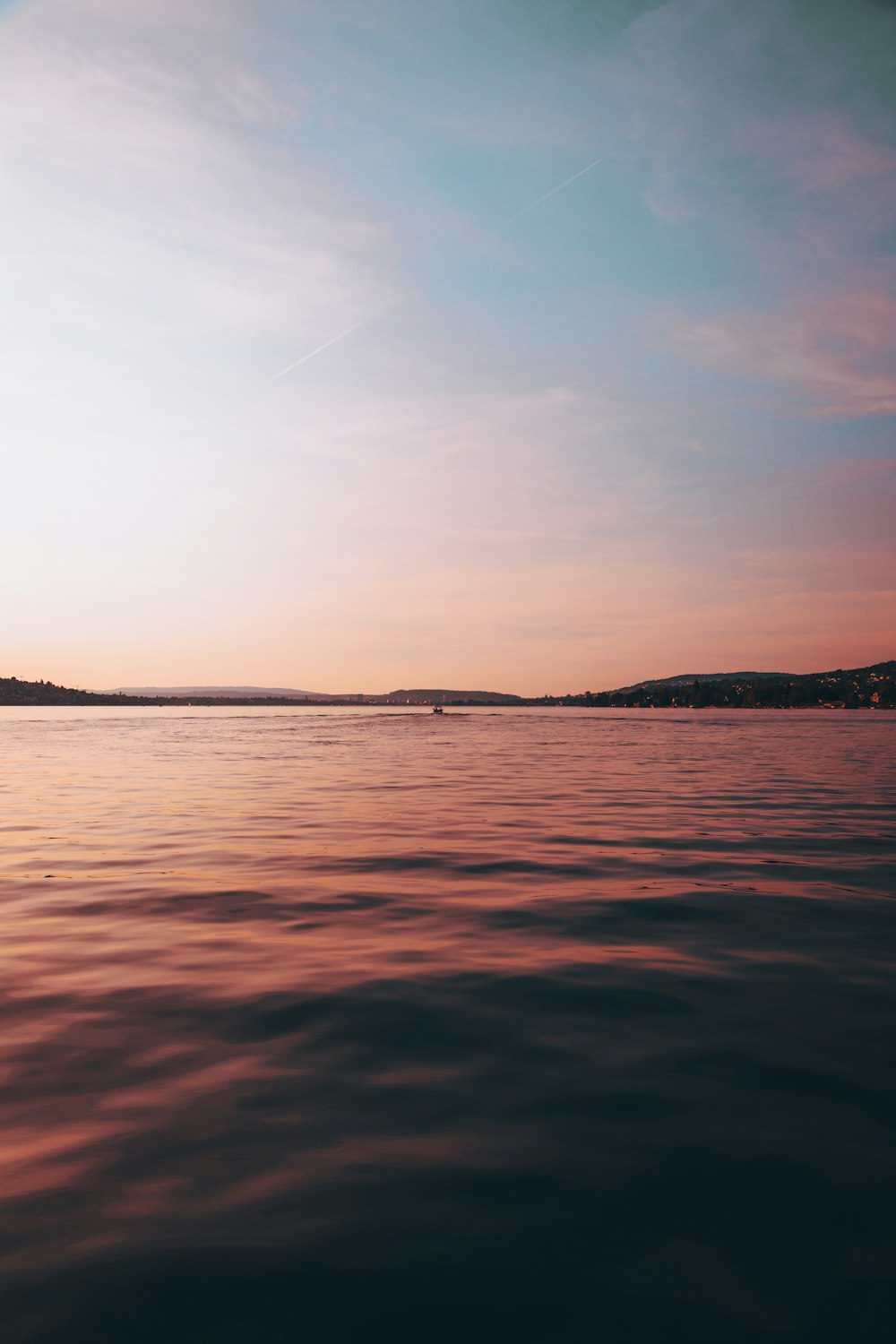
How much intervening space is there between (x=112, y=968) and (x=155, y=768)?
29.8m

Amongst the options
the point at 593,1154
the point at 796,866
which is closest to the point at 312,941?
the point at 593,1154

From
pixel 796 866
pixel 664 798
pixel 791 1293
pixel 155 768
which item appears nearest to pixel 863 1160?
pixel 791 1293

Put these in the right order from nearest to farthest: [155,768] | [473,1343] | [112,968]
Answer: [473,1343] < [112,968] < [155,768]

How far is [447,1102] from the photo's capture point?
570cm

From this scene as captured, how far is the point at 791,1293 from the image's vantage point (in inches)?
151

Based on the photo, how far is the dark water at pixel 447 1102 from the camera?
151 inches

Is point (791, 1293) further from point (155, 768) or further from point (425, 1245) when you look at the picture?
point (155, 768)

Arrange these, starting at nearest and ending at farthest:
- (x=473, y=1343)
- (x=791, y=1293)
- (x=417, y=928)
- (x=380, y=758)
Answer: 1. (x=473, y=1343)
2. (x=791, y=1293)
3. (x=417, y=928)
4. (x=380, y=758)

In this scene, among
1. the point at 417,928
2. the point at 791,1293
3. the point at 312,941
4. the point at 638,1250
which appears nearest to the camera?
the point at 791,1293

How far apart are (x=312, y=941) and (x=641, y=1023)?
13.8 feet

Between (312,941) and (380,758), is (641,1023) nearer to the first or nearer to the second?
(312,941)

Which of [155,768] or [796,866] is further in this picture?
[155,768]

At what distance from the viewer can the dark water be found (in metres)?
3.83

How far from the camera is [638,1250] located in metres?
4.16
